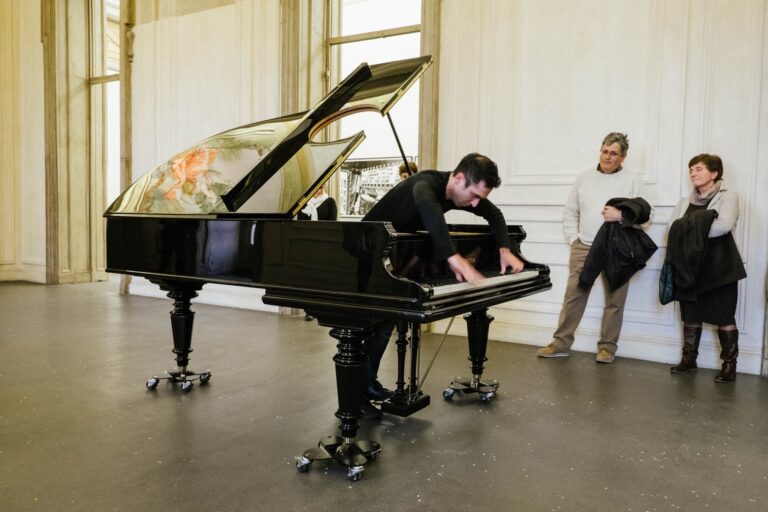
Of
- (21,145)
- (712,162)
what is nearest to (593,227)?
(712,162)

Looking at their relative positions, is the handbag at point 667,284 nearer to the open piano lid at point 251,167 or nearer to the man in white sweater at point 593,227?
the man in white sweater at point 593,227

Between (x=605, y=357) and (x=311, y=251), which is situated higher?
(x=311, y=251)

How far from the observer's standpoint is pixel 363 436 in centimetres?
Answer: 270

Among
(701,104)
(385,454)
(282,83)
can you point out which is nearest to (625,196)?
(701,104)

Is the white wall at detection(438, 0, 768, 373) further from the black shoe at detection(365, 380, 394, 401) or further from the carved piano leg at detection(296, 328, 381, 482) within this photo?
the carved piano leg at detection(296, 328, 381, 482)

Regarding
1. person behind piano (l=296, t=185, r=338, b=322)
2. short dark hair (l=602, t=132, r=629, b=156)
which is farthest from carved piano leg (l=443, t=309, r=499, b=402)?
person behind piano (l=296, t=185, r=338, b=322)

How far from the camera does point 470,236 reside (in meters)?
2.82

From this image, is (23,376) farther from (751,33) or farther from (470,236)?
(751,33)

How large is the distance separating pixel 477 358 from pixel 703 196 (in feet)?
6.58

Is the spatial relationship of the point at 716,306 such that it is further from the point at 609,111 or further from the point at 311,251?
the point at 311,251

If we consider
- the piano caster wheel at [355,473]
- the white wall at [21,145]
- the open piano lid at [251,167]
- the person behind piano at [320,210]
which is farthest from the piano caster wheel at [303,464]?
the white wall at [21,145]

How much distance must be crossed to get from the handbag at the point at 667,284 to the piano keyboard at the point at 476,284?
1.47 m

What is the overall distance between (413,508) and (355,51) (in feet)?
17.6

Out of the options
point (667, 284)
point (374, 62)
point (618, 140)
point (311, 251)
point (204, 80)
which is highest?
point (374, 62)
